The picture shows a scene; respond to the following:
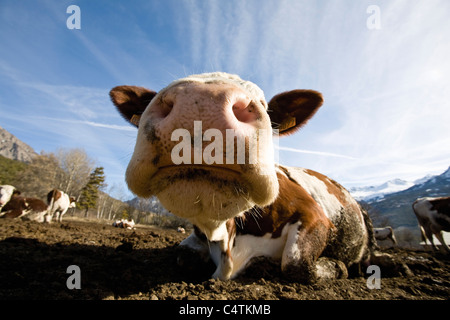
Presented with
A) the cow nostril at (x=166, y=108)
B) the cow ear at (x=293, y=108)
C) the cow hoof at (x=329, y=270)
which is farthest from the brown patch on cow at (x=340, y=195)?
the cow nostril at (x=166, y=108)

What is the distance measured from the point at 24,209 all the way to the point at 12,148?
671 ft

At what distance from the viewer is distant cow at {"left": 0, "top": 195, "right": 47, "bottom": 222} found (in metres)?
12.9

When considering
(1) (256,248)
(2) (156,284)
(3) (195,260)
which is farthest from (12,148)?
(1) (256,248)

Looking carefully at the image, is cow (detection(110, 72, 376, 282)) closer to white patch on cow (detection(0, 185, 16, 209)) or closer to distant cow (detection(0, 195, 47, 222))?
white patch on cow (detection(0, 185, 16, 209))

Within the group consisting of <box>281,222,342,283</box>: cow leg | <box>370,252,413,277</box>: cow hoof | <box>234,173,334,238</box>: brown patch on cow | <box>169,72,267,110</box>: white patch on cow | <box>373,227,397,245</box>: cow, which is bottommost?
<box>373,227,397,245</box>: cow

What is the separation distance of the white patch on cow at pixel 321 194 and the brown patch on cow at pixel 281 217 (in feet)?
1.82

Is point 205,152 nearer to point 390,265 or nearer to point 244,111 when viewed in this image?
point 244,111

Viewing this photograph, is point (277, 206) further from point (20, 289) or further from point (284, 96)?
point (20, 289)

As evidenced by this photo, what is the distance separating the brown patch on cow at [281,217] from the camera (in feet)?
8.11

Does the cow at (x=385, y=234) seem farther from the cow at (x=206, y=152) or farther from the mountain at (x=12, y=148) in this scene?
the mountain at (x=12, y=148)

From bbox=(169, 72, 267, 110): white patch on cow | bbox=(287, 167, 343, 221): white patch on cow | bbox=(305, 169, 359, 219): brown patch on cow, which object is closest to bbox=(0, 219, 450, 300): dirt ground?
bbox=(287, 167, 343, 221): white patch on cow

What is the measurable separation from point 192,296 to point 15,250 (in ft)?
10.4

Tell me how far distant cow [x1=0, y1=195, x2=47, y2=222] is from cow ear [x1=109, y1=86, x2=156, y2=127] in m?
15.2
